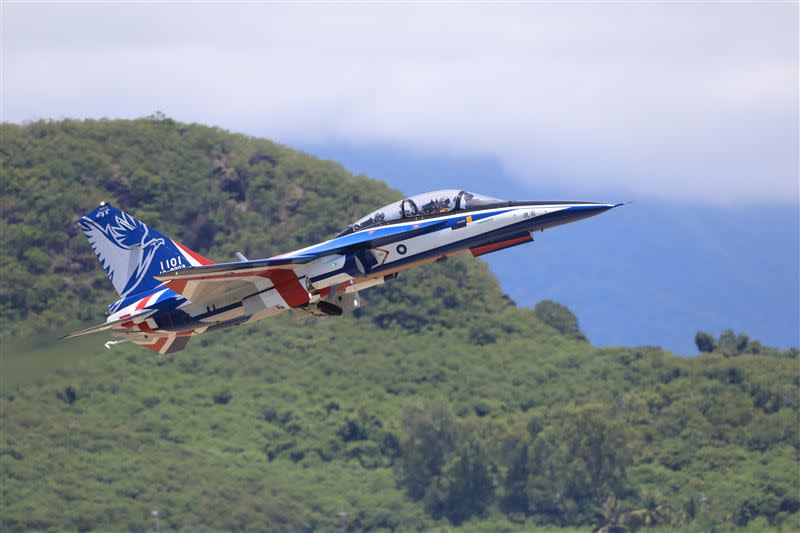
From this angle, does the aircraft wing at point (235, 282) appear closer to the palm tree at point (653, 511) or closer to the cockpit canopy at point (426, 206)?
the cockpit canopy at point (426, 206)

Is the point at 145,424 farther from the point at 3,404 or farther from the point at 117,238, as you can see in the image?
the point at 117,238

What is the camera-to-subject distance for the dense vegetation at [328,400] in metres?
93.2

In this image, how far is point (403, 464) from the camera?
100 meters

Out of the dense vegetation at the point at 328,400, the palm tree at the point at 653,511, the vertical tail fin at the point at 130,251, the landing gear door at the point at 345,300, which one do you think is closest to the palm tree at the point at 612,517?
the dense vegetation at the point at 328,400

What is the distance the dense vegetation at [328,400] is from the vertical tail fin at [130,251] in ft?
89.4

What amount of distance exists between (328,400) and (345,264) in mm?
68256

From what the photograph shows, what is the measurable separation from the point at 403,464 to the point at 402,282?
2900cm

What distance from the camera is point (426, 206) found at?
4341cm

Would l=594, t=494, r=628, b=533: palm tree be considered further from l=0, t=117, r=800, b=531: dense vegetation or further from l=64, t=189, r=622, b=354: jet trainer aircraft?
l=64, t=189, r=622, b=354: jet trainer aircraft

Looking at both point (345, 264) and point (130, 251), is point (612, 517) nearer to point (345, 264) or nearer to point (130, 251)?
point (130, 251)

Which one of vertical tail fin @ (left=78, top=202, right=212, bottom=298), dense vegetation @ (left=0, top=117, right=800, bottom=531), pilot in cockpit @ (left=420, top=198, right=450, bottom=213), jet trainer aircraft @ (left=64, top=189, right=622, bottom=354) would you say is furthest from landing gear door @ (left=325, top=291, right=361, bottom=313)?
dense vegetation @ (left=0, top=117, right=800, bottom=531)

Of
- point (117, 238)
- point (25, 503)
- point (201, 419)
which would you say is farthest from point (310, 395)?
point (117, 238)

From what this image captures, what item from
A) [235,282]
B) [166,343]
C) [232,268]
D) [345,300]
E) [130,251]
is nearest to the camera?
[232,268]

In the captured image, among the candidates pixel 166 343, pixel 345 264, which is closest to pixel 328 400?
pixel 166 343
